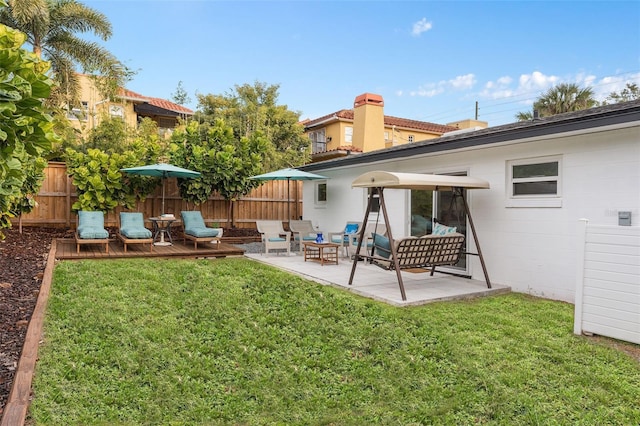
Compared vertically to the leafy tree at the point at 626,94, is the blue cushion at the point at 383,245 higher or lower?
lower

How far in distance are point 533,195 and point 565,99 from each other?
16933 millimetres

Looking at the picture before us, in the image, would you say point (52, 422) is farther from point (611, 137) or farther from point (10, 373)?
point (611, 137)

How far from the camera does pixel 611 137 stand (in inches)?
243

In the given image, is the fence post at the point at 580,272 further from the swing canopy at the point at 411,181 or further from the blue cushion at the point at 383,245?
the blue cushion at the point at 383,245

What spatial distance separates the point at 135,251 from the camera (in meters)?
10.3

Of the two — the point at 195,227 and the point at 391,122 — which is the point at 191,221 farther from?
the point at 391,122

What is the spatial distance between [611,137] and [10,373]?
777cm

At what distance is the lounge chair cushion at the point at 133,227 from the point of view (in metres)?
10.2

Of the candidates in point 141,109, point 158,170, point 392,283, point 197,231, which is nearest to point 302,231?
point 197,231

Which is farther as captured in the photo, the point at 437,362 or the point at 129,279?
the point at 129,279

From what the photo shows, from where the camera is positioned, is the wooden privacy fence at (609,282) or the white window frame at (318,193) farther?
the white window frame at (318,193)

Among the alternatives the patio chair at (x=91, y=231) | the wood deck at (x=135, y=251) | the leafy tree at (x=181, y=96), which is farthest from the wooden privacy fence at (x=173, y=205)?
the leafy tree at (x=181, y=96)

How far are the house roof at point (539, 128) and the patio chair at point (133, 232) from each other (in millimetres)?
6124

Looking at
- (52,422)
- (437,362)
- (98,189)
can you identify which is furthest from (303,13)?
(52,422)
